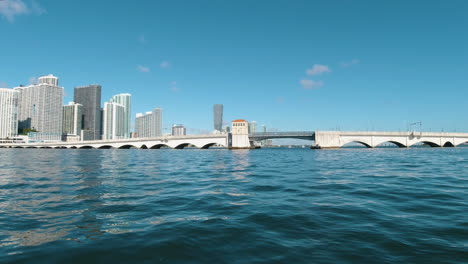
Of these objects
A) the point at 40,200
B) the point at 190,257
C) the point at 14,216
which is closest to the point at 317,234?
the point at 190,257

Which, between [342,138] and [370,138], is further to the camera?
[342,138]

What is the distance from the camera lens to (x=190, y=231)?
234 inches

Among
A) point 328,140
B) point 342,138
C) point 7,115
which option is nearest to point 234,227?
point 328,140

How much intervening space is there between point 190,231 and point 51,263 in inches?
107

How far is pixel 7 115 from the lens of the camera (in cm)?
18338

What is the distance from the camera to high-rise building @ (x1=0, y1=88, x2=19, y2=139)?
181500 millimetres

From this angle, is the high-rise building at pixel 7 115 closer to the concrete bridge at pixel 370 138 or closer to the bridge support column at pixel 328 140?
the bridge support column at pixel 328 140

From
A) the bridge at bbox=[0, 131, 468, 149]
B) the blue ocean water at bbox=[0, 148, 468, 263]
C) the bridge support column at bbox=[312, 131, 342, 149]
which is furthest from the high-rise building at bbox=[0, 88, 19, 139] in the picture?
the blue ocean water at bbox=[0, 148, 468, 263]

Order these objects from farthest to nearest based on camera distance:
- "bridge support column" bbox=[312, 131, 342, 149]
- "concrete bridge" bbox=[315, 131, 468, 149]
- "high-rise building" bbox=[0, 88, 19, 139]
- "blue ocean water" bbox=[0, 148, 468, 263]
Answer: "high-rise building" bbox=[0, 88, 19, 139]
"bridge support column" bbox=[312, 131, 342, 149]
"concrete bridge" bbox=[315, 131, 468, 149]
"blue ocean water" bbox=[0, 148, 468, 263]

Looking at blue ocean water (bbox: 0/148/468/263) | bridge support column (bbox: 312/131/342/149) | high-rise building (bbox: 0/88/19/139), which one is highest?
high-rise building (bbox: 0/88/19/139)

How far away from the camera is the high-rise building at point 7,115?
18150 centimetres

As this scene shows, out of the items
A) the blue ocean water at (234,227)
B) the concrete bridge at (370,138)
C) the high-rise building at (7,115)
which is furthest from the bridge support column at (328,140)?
the high-rise building at (7,115)

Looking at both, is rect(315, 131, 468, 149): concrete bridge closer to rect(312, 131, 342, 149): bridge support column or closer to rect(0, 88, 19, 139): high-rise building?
rect(312, 131, 342, 149): bridge support column

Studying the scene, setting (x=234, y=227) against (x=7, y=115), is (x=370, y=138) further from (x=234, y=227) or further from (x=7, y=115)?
(x=7, y=115)
